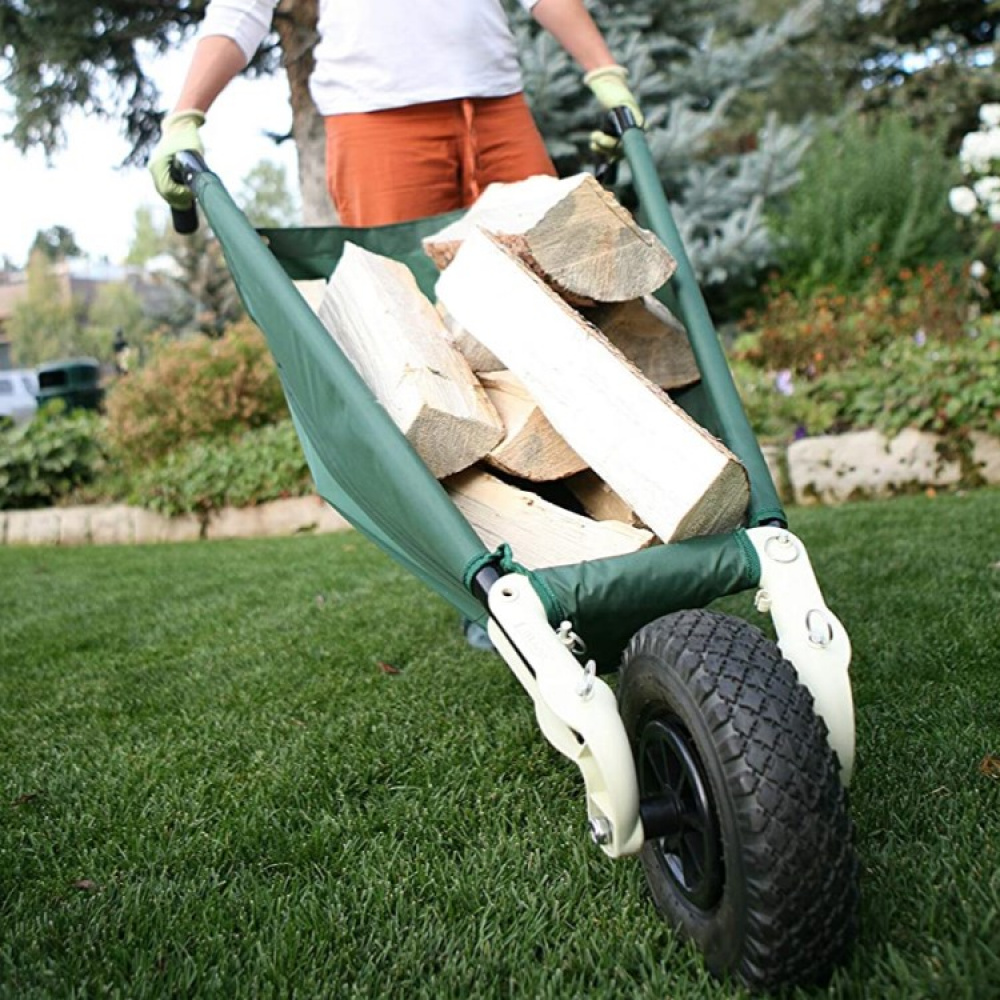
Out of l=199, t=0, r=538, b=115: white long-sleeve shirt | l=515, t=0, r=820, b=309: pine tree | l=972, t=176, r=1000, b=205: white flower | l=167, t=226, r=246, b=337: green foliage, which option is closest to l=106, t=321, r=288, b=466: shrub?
l=515, t=0, r=820, b=309: pine tree

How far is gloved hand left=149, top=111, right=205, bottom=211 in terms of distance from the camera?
205 centimetres

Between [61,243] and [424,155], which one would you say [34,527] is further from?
[61,243]

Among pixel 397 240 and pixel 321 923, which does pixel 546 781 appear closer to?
pixel 321 923

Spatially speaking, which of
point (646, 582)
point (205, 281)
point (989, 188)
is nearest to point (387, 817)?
point (646, 582)

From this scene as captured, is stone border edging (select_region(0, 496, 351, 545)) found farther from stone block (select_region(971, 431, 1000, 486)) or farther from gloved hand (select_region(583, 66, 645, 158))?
gloved hand (select_region(583, 66, 645, 158))

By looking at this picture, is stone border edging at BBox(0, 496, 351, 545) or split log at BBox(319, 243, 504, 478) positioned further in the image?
stone border edging at BBox(0, 496, 351, 545)

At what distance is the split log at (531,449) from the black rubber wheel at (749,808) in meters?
0.54

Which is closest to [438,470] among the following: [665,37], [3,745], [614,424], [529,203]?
[614,424]

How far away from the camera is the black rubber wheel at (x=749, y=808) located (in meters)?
1.11

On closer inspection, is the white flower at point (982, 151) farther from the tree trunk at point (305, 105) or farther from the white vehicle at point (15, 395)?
the white vehicle at point (15, 395)

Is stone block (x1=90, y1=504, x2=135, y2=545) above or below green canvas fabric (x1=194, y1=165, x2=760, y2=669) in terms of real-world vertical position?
below

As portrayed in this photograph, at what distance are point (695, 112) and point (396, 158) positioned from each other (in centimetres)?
503

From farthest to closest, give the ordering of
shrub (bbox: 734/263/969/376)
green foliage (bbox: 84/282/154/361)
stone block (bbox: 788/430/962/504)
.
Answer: green foliage (bbox: 84/282/154/361) < shrub (bbox: 734/263/969/376) < stone block (bbox: 788/430/962/504)

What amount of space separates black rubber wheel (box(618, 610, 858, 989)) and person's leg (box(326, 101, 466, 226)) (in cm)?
151
